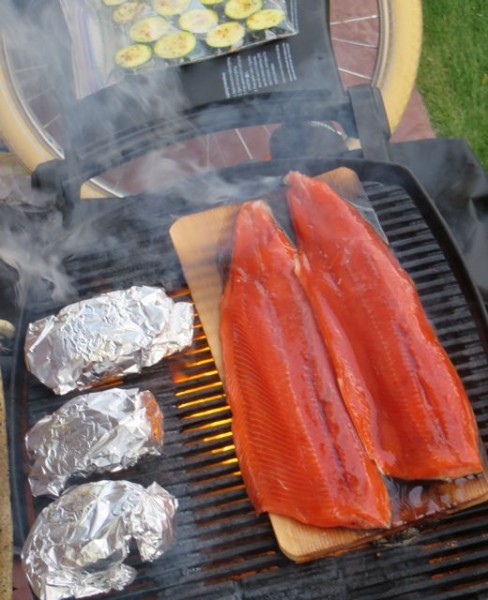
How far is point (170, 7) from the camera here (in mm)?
2391

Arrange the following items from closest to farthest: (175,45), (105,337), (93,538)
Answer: (93,538) < (105,337) < (175,45)

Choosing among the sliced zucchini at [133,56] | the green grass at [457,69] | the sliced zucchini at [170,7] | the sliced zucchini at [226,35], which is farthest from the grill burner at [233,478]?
the green grass at [457,69]

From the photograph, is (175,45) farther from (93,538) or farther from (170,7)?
→ (93,538)

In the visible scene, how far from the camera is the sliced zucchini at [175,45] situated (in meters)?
2.31

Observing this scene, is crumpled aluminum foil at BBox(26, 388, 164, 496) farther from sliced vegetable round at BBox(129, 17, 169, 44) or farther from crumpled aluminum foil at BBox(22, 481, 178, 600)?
sliced vegetable round at BBox(129, 17, 169, 44)

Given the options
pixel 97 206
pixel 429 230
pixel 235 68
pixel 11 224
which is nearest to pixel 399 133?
pixel 235 68

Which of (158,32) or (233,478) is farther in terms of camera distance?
(158,32)

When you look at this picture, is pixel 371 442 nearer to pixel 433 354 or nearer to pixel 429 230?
pixel 433 354

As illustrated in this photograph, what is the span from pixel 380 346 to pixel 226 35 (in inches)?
49.6

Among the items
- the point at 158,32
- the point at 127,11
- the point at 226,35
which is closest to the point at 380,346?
the point at 226,35

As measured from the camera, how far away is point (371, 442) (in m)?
1.67

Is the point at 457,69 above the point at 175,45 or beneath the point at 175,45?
beneath

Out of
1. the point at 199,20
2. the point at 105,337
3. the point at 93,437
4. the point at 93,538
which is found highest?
the point at 199,20

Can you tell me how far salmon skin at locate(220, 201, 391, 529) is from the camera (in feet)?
5.25
